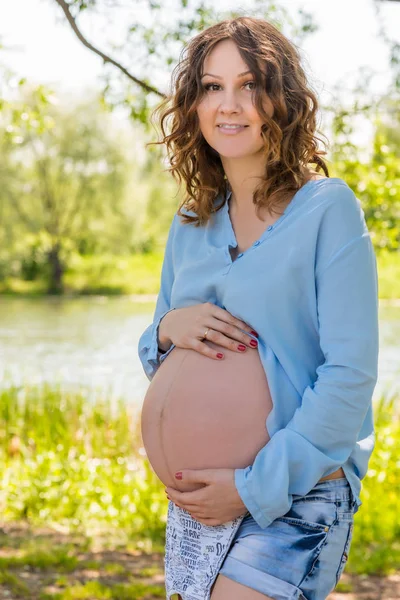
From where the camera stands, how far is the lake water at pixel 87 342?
13461 millimetres

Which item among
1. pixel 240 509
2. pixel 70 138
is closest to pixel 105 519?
pixel 240 509

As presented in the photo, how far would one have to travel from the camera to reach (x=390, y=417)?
24.7 ft

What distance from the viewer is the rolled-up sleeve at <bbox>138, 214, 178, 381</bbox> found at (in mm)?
2172

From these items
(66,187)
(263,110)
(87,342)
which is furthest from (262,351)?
(66,187)

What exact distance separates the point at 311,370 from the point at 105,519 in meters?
3.52

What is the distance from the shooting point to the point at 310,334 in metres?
1.82

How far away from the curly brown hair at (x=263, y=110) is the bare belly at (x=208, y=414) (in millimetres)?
424

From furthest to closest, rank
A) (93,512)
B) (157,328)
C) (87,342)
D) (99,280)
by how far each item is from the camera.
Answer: (99,280) < (87,342) < (93,512) < (157,328)

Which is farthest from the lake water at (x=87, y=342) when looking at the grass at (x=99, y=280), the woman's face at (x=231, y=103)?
the woman's face at (x=231, y=103)

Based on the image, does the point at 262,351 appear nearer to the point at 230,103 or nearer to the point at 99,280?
the point at 230,103

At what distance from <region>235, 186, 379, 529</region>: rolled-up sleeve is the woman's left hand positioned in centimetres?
3

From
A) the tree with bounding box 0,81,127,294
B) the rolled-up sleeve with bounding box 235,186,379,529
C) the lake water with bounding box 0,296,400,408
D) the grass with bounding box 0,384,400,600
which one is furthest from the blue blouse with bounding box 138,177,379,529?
the tree with bounding box 0,81,127,294

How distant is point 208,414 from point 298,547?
362 mm

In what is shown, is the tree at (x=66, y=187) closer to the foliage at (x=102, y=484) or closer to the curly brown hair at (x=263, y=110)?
the foliage at (x=102, y=484)
